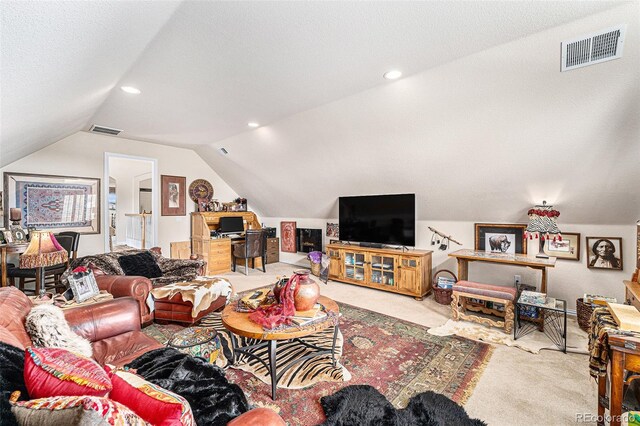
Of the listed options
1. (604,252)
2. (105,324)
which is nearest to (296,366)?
(105,324)

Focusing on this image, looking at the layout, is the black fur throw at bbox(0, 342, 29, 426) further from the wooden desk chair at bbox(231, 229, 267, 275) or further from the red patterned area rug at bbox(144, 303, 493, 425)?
the wooden desk chair at bbox(231, 229, 267, 275)

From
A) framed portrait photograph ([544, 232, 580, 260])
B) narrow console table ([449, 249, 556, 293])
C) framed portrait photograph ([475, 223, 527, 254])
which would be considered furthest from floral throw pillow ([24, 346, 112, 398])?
framed portrait photograph ([544, 232, 580, 260])

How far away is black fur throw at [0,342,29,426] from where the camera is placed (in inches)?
27.5

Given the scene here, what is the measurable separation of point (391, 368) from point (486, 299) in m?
1.51

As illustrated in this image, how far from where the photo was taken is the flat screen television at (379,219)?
4391mm

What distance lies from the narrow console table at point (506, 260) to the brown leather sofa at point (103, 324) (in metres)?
3.51

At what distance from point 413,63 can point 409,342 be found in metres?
2.65

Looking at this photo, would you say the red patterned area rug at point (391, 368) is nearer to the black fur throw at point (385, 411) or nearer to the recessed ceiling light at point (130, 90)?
the black fur throw at point (385, 411)

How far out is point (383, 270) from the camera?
4.56m

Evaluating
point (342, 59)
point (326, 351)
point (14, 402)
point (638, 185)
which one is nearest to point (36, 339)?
point (14, 402)

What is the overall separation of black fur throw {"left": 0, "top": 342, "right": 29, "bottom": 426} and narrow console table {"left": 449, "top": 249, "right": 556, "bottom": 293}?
3885 millimetres

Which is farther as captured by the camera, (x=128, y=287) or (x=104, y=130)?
(x=104, y=130)

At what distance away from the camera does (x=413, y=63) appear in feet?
8.02

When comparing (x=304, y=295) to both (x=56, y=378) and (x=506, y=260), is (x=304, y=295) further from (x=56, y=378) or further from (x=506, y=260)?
(x=506, y=260)
